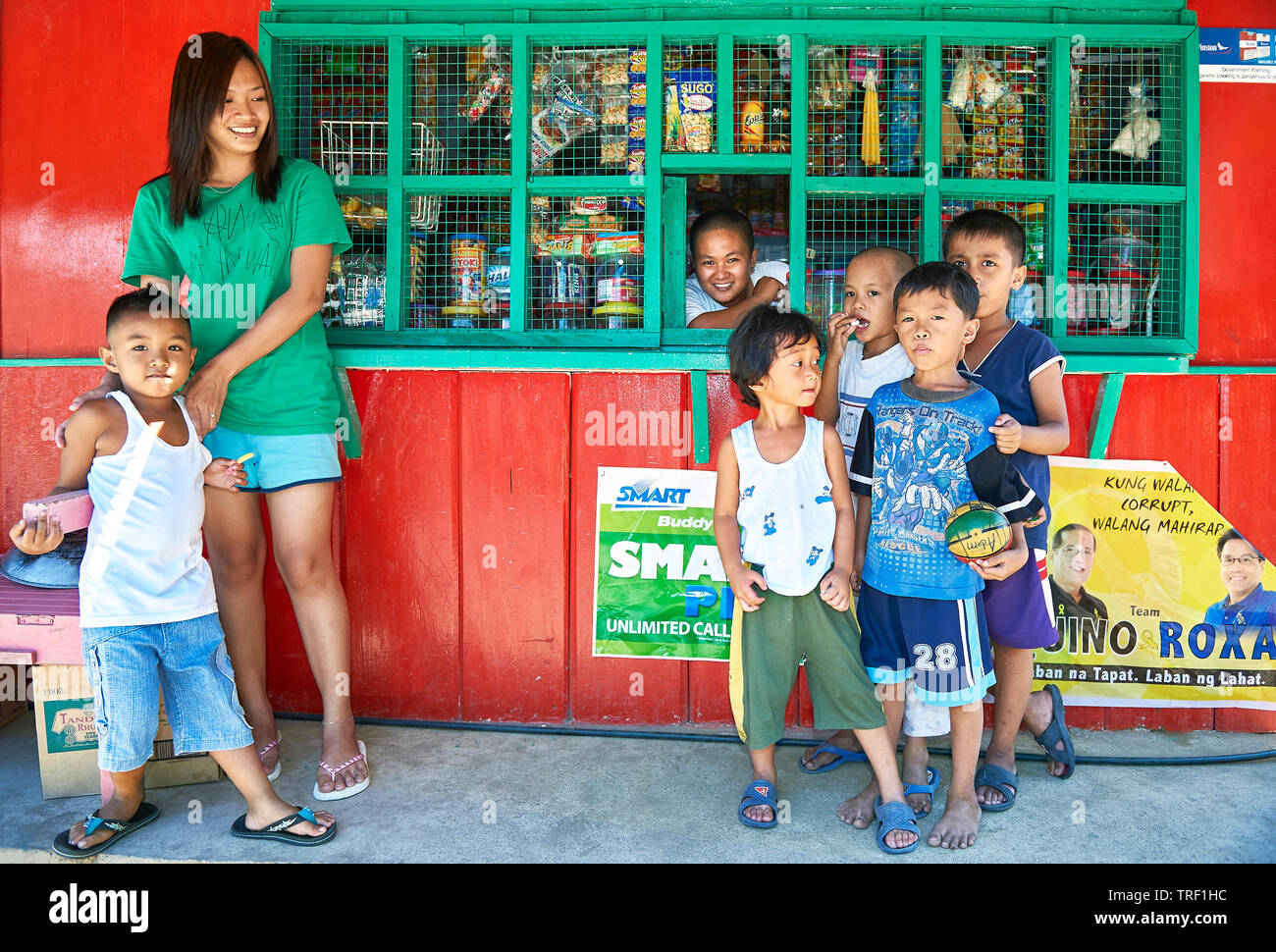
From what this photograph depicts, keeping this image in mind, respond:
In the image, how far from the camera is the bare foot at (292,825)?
2.73 meters

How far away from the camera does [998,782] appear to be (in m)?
3.01

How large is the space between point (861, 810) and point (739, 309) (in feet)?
6.10

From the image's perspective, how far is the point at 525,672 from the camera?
3.63 m

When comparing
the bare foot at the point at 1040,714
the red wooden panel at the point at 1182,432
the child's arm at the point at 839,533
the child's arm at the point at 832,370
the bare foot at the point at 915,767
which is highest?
the child's arm at the point at 832,370

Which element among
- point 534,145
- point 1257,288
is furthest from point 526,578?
point 1257,288

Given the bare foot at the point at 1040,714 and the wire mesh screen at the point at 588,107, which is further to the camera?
the wire mesh screen at the point at 588,107

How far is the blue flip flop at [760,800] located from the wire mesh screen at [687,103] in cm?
229

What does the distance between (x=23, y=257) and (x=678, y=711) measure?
3177 mm

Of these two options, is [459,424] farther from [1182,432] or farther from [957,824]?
[1182,432]

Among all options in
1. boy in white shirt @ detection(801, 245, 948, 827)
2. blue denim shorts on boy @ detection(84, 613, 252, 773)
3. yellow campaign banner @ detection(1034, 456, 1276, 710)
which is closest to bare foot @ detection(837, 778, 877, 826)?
boy in white shirt @ detection(801, 245, 948, 827)

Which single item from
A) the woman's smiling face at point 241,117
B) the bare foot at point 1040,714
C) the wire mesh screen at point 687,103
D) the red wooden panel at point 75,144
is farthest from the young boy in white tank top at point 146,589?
the bare foot at point 1040,714

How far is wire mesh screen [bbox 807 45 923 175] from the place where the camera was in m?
3.57

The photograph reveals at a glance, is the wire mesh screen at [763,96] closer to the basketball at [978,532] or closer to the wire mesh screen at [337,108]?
the wire mesh screen at [337,108]

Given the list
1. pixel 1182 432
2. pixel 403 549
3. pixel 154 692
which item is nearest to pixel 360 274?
pixel 403 549
